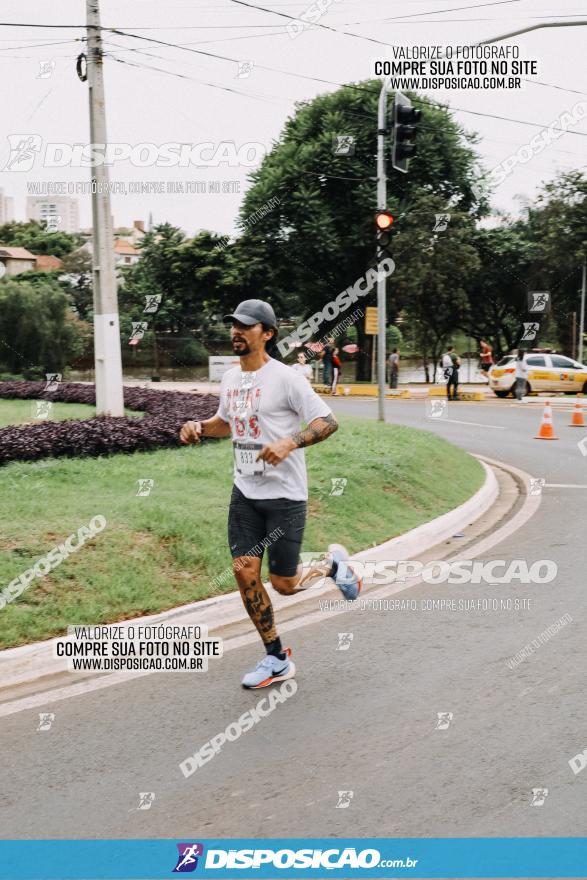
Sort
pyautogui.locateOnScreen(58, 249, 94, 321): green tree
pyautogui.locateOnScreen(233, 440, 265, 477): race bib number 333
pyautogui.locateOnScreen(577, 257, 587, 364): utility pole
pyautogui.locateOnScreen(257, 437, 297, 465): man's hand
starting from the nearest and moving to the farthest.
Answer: pyautogui.locateOnScreen(257, 437, 297, 465): man's hand
pyautogui.locateOnScreen(233, 440, 265, 477): race bib number 333
pyautogui.locateOnScreen(577, 257, 587, 364): utility pole
pyautogui.locateOnScreen(58, 249, 94, 321): green tree

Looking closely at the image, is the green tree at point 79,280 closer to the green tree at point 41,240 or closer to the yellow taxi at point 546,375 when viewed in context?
the green tree at point 41,240

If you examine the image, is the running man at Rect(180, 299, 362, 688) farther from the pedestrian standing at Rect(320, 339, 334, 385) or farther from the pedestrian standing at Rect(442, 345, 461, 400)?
the pedestrian standing at Rect(320, 339, 334, 385)

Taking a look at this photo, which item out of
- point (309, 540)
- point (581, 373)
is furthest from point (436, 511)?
point (581, 373)

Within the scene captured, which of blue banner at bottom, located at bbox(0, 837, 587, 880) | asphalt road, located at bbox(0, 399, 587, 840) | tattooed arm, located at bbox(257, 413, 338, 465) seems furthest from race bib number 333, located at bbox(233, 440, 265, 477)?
blue banner at bottom, located at bbox(0, 837, 587, 880)

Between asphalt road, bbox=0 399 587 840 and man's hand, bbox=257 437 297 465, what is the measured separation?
1.29 meters

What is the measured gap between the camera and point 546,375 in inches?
1180

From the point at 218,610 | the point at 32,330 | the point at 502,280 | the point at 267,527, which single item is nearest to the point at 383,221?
the point at 218,610

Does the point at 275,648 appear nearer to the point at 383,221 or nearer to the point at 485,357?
the point at 383,221

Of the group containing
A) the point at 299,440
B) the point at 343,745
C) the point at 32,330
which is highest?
the point at 32,330

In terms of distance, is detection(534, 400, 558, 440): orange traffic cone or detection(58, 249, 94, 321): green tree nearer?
detection(534, 400, 558, 440): orange traffic cone

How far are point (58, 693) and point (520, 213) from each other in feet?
134

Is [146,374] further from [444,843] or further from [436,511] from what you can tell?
[444,843]

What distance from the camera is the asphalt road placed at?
144 inches

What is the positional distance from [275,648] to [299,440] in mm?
1224
